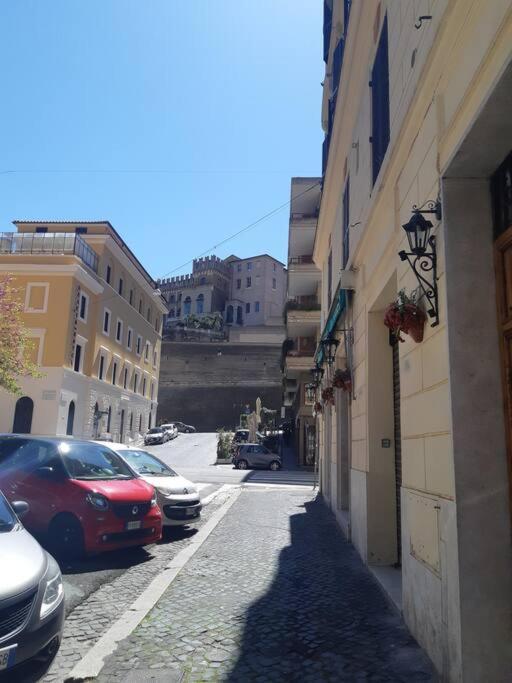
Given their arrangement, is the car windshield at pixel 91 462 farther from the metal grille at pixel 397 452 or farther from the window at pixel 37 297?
the window at pixel 37 297

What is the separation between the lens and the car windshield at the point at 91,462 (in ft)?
25.0

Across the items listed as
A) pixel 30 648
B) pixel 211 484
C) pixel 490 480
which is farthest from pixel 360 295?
pixel 211 484

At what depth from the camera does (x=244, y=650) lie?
4301mm

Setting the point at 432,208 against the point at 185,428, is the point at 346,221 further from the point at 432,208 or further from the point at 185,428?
the point at 185,428

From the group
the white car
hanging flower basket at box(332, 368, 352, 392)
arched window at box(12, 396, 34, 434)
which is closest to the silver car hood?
the white car

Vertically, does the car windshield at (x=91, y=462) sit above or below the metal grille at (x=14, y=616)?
above

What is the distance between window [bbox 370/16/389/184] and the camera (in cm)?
718

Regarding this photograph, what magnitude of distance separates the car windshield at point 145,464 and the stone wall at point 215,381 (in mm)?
52790

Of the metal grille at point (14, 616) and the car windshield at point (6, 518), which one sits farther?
the car windshield at point (6, 518)

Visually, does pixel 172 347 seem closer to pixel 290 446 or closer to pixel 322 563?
pixel 290 446

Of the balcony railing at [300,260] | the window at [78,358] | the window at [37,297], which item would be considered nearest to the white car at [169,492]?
the balcony railing at [300,260]

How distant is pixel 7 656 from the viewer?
10.8 feet

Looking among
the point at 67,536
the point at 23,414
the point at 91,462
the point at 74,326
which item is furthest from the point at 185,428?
the point at 67,536

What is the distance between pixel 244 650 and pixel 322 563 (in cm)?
331
